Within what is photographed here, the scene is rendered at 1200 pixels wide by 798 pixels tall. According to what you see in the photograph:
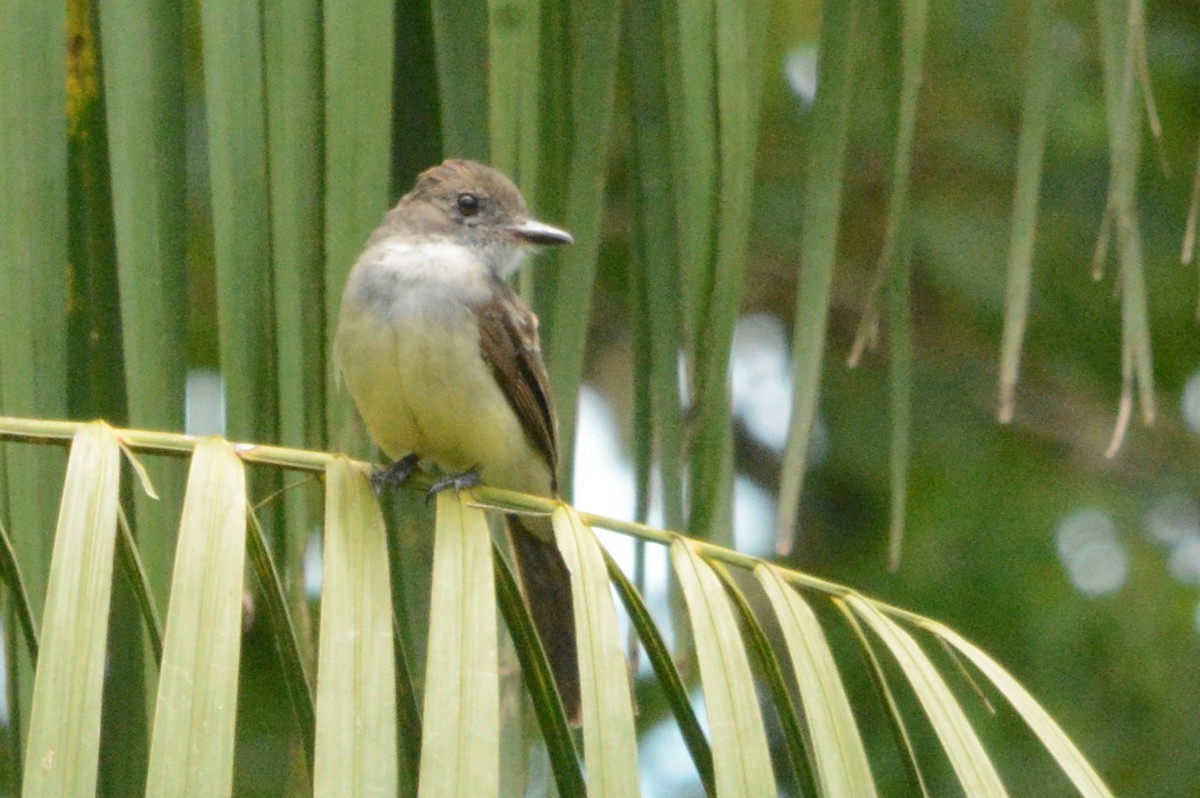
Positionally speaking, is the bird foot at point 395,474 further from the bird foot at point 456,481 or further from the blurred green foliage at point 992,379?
the blurred green foliage at point 992,379

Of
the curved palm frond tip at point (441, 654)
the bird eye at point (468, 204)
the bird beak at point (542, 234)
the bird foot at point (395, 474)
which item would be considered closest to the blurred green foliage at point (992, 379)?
the bird eye at point (468, 204)

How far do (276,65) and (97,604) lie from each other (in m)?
0.91

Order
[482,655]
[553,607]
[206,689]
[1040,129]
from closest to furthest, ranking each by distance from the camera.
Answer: [206,689], [482,655], [1040,129], [553,607]

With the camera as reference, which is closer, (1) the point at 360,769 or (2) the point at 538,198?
(1) the point at 360,769

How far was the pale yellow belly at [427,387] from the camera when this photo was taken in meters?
A: 3.47

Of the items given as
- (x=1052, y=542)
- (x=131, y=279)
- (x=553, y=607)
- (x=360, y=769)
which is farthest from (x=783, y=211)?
(x=360, y=769)

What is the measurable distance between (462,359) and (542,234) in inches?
30.2

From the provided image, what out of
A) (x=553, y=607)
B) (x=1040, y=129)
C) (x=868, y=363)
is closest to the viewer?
(x=1040, y=129)

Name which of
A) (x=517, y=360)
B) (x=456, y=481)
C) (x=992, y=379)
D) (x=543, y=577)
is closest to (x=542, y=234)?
(x=456, y=481)

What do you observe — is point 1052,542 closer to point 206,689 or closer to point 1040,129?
point 1040,129

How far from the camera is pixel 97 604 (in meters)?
1.71

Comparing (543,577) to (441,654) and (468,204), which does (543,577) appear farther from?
(441,654)

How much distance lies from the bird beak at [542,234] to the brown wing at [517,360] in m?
0.24

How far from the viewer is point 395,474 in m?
3.18
